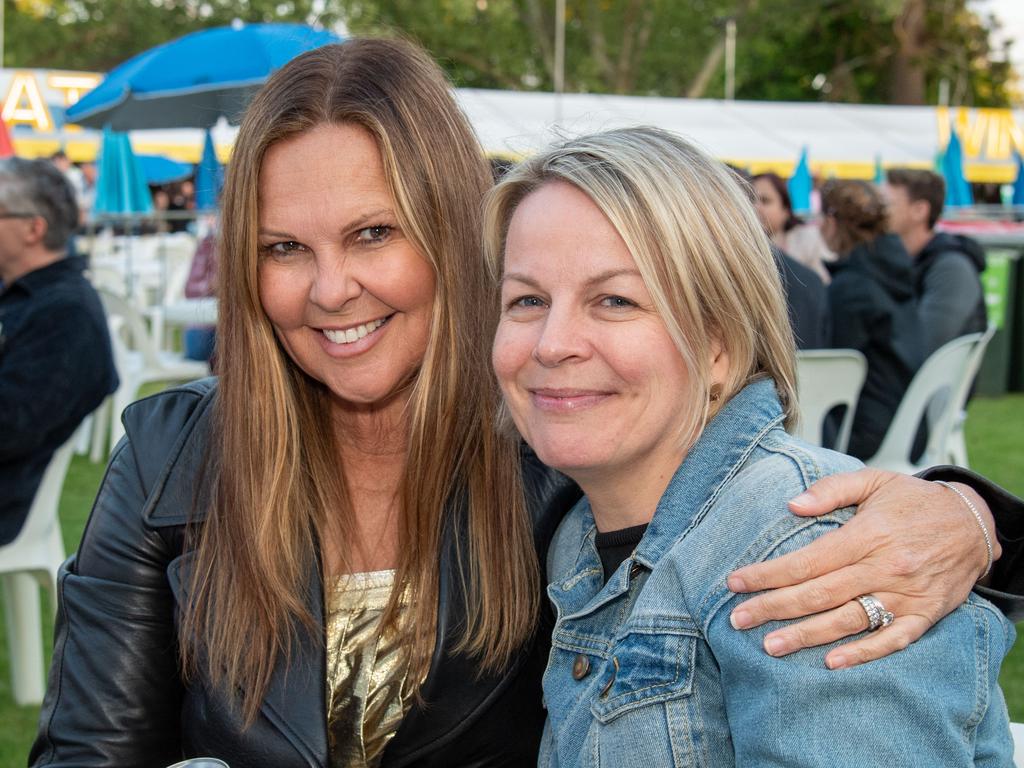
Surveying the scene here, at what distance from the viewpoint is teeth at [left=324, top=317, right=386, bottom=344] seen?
2117 mm

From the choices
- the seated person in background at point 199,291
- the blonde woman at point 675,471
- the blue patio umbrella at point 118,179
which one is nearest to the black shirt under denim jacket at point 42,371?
the blonde woman at point 675,471

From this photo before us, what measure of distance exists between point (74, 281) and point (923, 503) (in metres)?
3.90

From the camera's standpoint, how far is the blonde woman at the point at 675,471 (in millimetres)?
1380

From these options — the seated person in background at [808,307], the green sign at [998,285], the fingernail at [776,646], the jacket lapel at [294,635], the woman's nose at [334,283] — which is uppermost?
the woman's nose at [334,283]

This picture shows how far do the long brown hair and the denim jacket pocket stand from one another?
1.58 feet

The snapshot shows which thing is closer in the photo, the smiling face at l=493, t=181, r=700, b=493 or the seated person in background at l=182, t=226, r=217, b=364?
the smiling face at l=493, t=181, r=700, b=493

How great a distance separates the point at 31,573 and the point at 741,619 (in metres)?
3.64

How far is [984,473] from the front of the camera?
27.2 ft

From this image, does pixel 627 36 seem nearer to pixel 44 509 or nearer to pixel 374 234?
pixel 44 509

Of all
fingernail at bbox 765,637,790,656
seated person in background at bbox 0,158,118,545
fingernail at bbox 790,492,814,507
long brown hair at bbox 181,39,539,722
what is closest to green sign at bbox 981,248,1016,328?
seated person in background at bbox 0,158,118,545

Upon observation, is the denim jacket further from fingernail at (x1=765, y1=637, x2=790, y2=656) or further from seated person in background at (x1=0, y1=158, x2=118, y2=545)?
seated person in background at (x1=0, y1=158, x2=118, y2=545)

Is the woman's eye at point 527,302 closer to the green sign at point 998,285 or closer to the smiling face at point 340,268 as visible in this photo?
the smiling face at point 340,268

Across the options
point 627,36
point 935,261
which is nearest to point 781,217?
point 935,261

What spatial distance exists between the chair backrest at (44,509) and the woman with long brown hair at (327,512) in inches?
93.0
